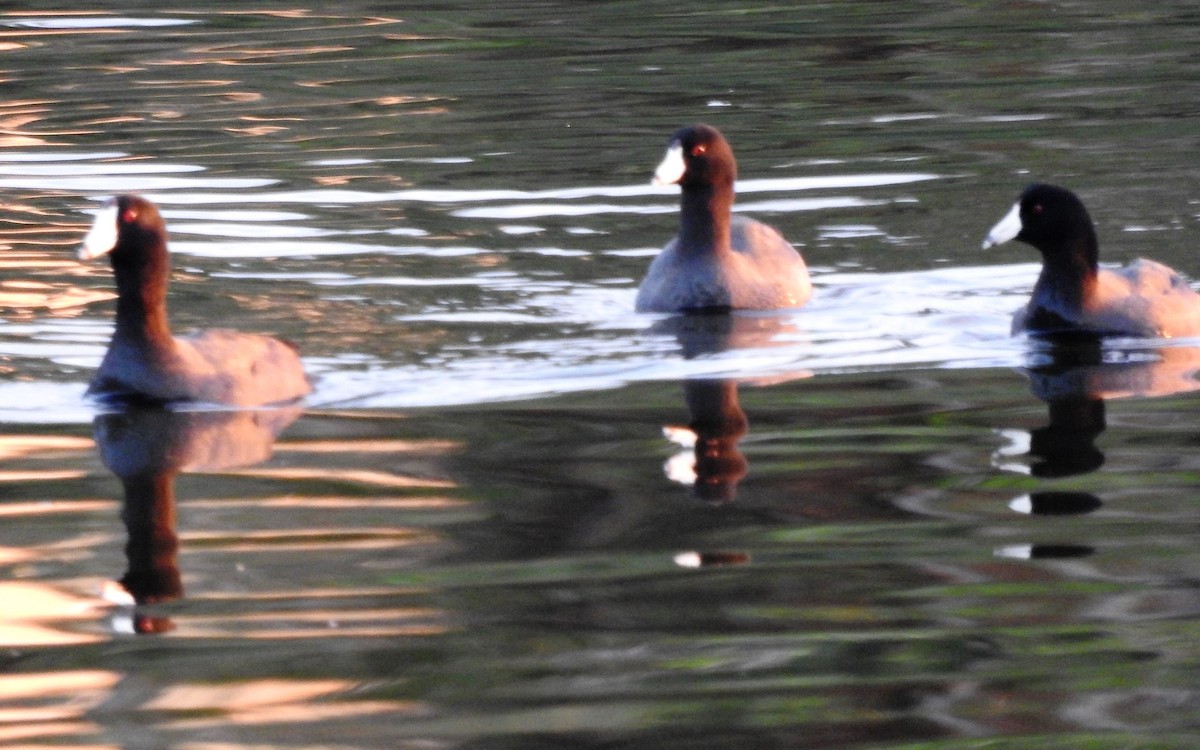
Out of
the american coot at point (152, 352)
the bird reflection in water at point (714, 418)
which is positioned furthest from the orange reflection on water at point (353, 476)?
the american coot at point (152, 352)

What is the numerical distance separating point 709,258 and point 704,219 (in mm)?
214

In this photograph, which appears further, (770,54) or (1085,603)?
(770,54)

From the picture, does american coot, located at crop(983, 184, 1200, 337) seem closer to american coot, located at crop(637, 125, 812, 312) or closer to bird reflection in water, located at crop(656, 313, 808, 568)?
bird reflection in water, located at crop(656, 313, 808, 568)

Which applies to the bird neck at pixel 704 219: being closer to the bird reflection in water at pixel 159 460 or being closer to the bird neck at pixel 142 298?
the bird reflection in water at pixel 159 460

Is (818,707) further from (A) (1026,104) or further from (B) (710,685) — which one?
(A) (1026,104)

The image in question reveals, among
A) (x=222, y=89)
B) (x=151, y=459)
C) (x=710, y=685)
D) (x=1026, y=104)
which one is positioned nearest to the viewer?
(x=710, y=685)

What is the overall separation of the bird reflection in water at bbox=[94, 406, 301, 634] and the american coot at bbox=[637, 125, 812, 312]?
3066 millimetres

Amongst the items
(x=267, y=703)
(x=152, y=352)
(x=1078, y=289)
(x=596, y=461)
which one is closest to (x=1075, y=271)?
(x=1078, y=289)

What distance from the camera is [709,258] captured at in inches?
466

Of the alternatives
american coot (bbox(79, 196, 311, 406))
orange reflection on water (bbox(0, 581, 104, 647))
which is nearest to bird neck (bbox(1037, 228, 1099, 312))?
american coot (bbox(79, 196, 311, 406))

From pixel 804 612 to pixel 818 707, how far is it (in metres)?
0.77

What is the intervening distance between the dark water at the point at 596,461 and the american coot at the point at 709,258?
256 mm

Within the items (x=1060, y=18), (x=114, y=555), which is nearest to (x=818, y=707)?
(x=114, y=555)

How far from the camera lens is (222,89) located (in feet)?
70.3
